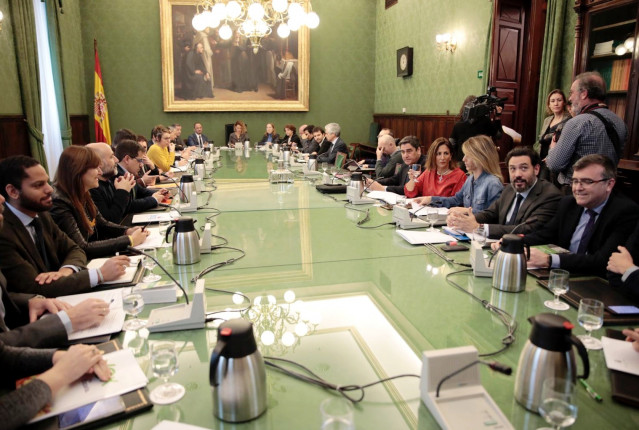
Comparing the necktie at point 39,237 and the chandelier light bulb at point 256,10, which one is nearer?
the necktie at point 39,237

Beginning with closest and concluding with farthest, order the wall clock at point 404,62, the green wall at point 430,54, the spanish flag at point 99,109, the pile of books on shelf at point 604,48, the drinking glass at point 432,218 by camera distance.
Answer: the drinking glass at point 432,218
the pile of books on shelf at point 604,48
the green wall at point 430,54
the wall clock at point 404,62
the spanish flag at point 99,109

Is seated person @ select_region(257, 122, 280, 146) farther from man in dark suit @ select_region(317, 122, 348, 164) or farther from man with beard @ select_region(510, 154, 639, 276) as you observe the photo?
man with beard @ select_region(510, 154, 639, 276)

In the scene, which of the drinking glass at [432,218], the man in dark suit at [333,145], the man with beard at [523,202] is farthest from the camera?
the man in dark suit at [333,145]

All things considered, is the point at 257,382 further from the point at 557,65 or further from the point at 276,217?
the point at 557,65

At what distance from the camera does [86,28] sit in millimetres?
9508

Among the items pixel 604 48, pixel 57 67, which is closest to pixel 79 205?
pixel 604 48

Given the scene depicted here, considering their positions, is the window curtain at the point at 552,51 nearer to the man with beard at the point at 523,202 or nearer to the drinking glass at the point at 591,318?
the man with beard at the point at 523,202

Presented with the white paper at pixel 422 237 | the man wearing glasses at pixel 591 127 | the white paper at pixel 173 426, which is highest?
the man wearing glasses at pixel 591 127

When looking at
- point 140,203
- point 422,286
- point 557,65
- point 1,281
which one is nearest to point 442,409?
point 422,286

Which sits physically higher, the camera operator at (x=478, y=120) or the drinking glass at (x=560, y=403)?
the camera operator at (x=478, y=120)

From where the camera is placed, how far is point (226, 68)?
10211 mm

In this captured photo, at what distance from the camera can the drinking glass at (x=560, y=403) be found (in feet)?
3.20

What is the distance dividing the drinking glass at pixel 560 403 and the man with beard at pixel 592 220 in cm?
116

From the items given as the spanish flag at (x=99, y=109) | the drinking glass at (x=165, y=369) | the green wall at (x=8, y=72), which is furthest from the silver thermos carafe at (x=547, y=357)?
the spanish flag at (x=99, y=109)
